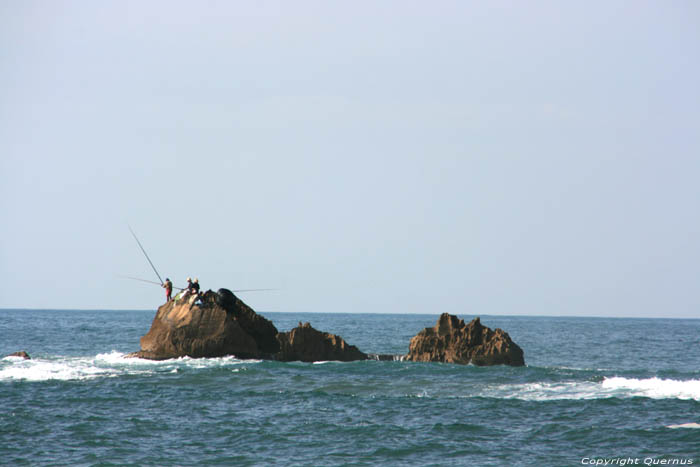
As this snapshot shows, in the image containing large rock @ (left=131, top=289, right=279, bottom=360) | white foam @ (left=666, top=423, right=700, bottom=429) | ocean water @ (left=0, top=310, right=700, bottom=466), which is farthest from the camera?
large rock @ (left=131, top=289, right=279, bottom=360)

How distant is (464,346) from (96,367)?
20422 mm

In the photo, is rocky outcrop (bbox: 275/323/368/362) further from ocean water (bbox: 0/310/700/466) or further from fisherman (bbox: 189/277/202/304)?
fisherman (bbox: 189/277/202/304)

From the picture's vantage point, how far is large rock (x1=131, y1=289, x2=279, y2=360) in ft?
135

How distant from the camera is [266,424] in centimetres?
2750

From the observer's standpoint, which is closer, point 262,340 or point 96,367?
point 96,367

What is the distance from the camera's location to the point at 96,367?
42.2 m

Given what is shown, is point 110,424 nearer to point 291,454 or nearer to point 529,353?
point 291,454

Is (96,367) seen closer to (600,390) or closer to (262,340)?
(262,340)

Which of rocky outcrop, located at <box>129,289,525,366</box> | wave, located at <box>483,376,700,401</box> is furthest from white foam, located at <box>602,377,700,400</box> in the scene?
rocky outcrop, located at <box>129,289,525,366</box>

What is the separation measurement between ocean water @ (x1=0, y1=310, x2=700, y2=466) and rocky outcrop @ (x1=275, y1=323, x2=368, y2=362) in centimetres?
104

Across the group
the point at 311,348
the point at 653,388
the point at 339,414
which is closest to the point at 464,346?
the point at 311,348

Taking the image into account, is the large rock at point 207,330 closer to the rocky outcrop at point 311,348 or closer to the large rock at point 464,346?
the rocky outcrop at point 311,348

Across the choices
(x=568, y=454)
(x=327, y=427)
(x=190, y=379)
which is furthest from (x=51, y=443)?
(x=568, y=454)

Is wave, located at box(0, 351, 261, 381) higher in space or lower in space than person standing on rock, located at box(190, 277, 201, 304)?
lower
